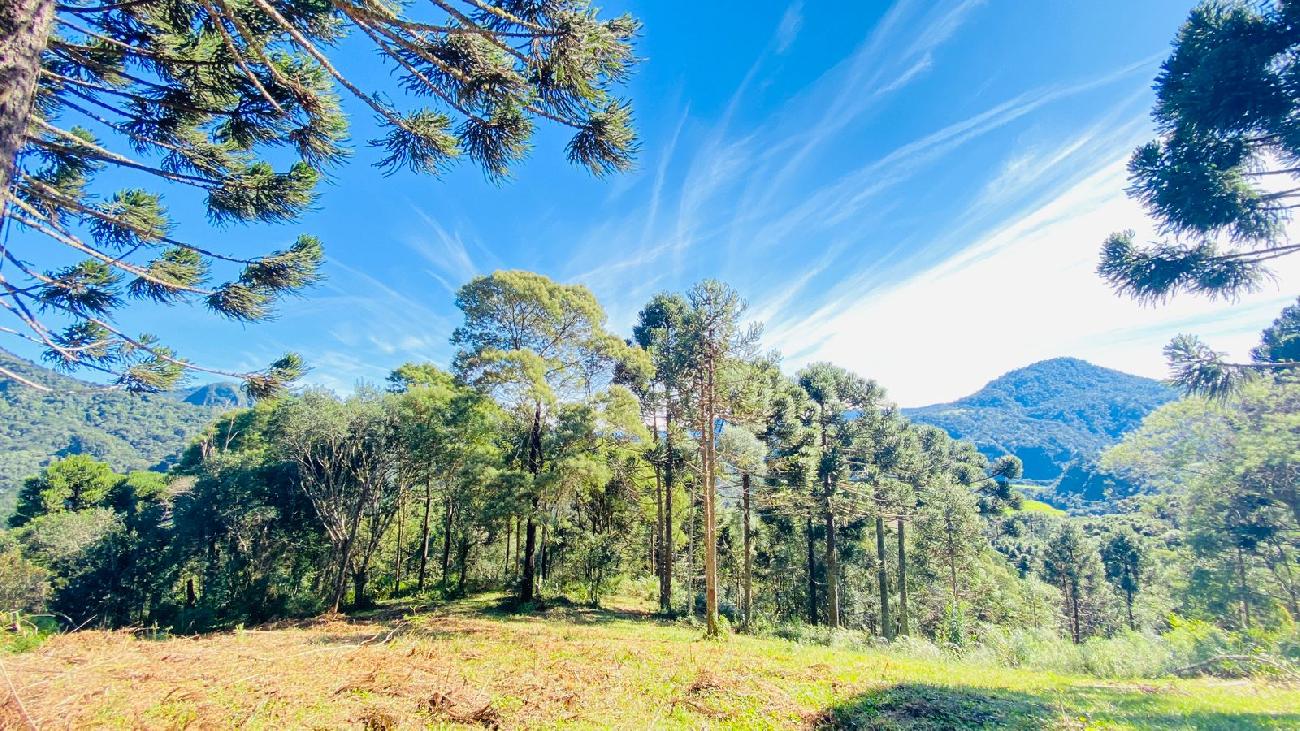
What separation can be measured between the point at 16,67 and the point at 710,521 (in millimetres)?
12692

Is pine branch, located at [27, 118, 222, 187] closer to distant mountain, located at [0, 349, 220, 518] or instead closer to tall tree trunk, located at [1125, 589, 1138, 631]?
tall tree trunk, located at [1125, 589, 1138, 631]

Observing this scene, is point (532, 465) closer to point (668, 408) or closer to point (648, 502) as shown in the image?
point (668, 408)

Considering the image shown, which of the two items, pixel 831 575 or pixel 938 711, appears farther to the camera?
pixel 831 575

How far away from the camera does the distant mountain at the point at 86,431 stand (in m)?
107

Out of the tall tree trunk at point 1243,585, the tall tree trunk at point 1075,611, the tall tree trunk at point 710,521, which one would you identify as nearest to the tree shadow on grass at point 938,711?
the tall tree trunk at point 710,521

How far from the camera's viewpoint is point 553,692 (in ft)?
19.0

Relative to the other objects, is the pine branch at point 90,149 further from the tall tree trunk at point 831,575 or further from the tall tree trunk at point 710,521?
the tall tree trunk at point 831,575

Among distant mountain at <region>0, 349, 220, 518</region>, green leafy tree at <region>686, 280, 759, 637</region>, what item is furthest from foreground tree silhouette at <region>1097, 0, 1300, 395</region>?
distant mountain at <region>0, 349, 220, 518</region>

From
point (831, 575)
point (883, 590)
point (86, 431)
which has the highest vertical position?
point (86, 431)

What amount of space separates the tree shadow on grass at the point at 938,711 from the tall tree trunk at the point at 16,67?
8377 millimetres

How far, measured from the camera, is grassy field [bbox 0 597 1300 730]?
15.1 feet

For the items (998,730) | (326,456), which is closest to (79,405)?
(326,456)

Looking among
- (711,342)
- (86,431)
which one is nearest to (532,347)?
(711,342)

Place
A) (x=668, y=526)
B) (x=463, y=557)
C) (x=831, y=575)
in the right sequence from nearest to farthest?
(x=668, y=526)
(x=831, y=575)
(x=463, y=557)
